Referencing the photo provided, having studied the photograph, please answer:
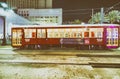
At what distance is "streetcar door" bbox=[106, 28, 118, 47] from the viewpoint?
25.9 m

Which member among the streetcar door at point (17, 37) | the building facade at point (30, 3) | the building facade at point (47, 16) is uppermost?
the building facade at point (30, 3)

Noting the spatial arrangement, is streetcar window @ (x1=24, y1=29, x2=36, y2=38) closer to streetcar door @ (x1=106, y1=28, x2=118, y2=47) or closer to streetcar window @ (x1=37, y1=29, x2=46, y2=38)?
streetcar window @ (x1=37, y1=29, x2=46, y2=38)

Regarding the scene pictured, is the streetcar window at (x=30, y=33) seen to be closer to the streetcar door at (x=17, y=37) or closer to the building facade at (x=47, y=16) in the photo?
the streetcar door at (x=17, y=37)

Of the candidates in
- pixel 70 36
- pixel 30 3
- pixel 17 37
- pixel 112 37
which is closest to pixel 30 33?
pixel 17 37

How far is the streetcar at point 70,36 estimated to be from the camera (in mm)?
26078

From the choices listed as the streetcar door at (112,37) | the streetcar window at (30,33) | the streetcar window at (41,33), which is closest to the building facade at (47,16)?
the streetcar window at (30,33)

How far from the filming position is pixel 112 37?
85.6 ft

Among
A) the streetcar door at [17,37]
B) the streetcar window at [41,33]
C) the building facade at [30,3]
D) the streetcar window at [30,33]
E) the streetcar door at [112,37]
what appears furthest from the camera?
the building facade at [30,3]

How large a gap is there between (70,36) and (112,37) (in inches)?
174

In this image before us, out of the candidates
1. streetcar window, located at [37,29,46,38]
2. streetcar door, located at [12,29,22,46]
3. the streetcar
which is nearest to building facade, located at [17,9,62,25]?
streetcar door, located at [12,29,22,46]

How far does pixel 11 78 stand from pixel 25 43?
15.6m

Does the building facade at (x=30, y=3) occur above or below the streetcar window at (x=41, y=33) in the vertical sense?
above

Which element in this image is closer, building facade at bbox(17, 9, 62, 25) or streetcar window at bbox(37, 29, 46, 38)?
streetcar window at bbox(37, 29, 46, 38)

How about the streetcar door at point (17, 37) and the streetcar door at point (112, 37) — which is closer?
the streetcar door at point (112, 37)
